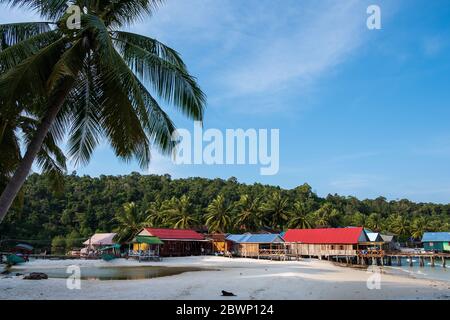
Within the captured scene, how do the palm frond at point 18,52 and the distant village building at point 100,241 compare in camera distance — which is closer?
the palm frond at point 18,52

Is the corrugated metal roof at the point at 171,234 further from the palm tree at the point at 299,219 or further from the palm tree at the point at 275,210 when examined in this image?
the palm tree at the point at 299,219

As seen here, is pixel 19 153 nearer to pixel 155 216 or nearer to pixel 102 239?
pixel 102 239

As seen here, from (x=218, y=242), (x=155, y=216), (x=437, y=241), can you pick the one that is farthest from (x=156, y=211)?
(x=437, y=241)

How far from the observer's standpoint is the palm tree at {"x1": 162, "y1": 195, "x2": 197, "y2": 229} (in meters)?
53.7

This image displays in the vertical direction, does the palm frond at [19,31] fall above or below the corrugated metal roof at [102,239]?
above

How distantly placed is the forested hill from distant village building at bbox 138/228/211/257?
6879mm

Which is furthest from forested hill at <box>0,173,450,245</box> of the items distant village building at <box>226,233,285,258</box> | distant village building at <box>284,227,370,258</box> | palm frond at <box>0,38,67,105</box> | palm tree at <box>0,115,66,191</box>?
palm frond at <box>0,38,67,105</box>

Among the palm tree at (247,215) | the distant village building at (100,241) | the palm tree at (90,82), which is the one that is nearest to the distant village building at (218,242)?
Result: the palm tree at (247,215)

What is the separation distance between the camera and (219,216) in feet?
178

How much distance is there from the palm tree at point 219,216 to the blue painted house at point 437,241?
28.2m

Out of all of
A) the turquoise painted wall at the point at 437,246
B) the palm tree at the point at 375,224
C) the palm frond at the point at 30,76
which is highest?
the palm frond at the point at 30,76

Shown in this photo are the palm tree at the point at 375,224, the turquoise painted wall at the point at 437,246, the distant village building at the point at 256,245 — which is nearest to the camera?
the distant village building at the point at 256,245

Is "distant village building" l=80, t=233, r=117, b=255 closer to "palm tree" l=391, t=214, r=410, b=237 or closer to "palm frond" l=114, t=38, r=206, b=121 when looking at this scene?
"palm frond" l=114, t=38, r=206, b=121

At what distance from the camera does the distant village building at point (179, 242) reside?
42688mm
